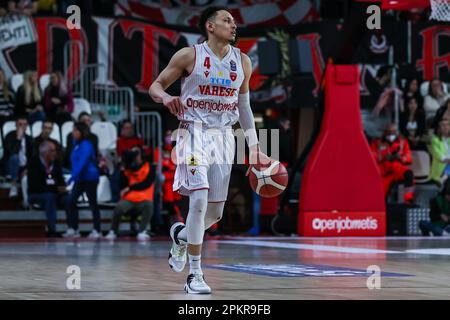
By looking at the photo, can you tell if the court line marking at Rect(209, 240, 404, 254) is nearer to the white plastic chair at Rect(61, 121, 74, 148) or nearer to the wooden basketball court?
the wooden basketball court

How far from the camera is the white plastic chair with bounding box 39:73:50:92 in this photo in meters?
22.1

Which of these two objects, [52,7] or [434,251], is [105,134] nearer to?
[52,7]

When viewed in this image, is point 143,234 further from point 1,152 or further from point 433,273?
point 433,273

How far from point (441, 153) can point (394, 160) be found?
1.21 metres

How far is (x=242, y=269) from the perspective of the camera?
1128 cm

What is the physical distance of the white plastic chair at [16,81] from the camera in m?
22.1

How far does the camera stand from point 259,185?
946 centimetres

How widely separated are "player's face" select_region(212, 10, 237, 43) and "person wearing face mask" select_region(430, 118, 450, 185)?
43.2 ft

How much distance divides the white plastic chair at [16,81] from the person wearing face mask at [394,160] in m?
7.33

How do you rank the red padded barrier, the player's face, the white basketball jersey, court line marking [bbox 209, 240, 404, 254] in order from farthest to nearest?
the red padded barrier → court line marking [bbox 209, 240, 404, 254] → the player's face → the white basketball jersey

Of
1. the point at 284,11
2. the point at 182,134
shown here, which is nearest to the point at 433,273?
the point at 182,134

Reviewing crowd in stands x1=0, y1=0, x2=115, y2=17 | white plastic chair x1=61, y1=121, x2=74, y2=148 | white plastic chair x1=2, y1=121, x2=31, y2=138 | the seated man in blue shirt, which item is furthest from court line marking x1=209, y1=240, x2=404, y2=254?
crowd in stands x1=0, y1=0, x2=115, y2=17
